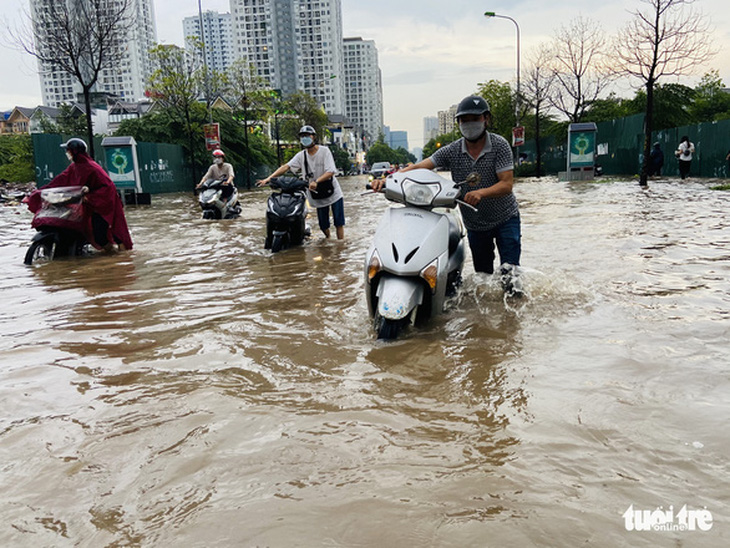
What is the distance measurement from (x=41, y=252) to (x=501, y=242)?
21.8ft

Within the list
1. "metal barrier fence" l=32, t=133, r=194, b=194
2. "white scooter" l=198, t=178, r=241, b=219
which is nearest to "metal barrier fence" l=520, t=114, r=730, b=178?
"white scooter" l=198, t=178, r=241, b=219

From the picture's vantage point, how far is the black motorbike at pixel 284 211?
8289 millimetres

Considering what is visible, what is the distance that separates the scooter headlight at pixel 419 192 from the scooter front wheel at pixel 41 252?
6096 millimetres

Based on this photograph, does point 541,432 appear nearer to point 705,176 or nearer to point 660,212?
point 660,212

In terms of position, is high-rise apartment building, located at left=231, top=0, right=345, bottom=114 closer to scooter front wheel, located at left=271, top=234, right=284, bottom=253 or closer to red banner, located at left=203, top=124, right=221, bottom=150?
red banner, located at left=203, top=124, right=221, bottom=150

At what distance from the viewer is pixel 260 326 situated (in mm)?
4410

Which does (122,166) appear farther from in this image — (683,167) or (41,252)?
(683,167)

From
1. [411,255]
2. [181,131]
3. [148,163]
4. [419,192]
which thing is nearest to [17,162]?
[181,131]

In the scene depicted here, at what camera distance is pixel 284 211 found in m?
8.30

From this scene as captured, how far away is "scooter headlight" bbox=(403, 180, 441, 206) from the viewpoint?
13.1ft

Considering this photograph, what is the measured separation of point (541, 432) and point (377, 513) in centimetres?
90

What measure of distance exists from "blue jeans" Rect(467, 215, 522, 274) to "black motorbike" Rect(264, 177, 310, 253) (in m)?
3.92

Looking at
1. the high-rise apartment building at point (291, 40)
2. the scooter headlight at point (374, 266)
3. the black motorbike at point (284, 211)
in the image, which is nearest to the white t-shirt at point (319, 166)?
the black motorbike at point (284, 211)

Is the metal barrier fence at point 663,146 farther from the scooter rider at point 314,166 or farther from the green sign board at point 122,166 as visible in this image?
the green sign board at point 122,166
